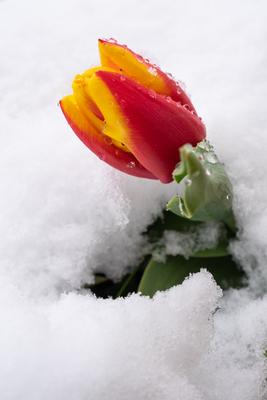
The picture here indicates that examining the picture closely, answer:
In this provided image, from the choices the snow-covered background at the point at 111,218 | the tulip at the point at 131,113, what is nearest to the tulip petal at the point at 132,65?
the tulip at the point at 131,113

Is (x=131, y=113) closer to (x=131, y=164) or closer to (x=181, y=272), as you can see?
(x=131, y=164)

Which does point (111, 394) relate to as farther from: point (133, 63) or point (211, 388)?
point (133, 63)

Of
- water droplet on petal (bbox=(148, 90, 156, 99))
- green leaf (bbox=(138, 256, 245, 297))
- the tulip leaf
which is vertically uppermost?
water droplet on petal (bbox=(148, 90, 156, 99))

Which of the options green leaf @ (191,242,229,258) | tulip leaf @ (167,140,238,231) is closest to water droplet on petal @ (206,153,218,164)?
tulip leaf @ (167,140,238,231)

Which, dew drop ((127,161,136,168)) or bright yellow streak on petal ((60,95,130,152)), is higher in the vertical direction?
bright yellow streak on petal ((60,95,130,152))

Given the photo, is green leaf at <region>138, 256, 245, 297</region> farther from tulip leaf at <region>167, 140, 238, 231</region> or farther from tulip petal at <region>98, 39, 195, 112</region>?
tulip petal at <region>98, 39, 195, 112</region>

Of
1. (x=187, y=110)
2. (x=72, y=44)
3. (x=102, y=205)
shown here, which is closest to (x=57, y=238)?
(x=102, y=205)

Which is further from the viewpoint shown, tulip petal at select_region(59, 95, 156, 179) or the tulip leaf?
tulip petal at select_region(59, 95, 156, 179)
